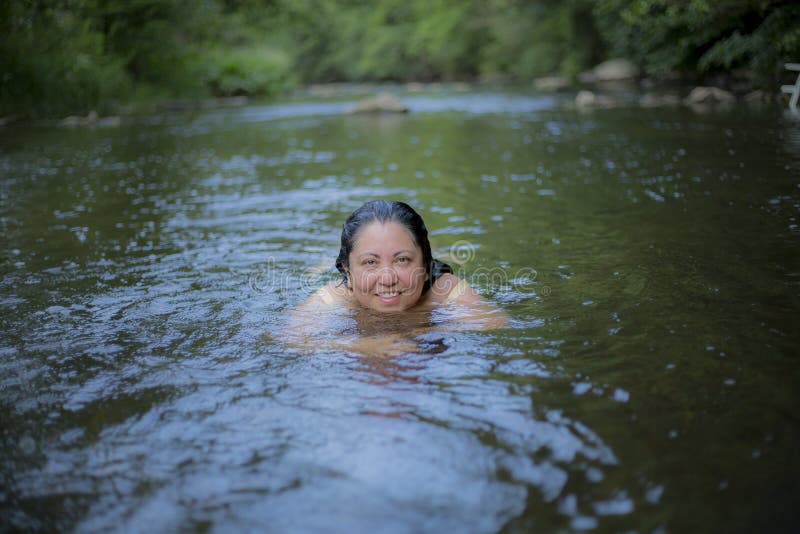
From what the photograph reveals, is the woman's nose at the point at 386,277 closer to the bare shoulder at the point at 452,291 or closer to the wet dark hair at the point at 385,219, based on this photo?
the wet dark hair at the point at 385,219

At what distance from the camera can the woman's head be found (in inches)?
170

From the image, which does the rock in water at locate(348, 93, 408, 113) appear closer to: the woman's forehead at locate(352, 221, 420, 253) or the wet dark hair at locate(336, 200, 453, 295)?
the wet dark hair at locate(336, 200, 453, 295)

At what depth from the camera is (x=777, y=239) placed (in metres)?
5.89

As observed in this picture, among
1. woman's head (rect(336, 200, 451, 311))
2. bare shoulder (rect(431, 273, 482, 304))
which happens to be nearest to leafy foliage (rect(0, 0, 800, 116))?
bare shoulder (rect(431, 273, 482, 304))

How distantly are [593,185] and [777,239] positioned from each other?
3.73 m

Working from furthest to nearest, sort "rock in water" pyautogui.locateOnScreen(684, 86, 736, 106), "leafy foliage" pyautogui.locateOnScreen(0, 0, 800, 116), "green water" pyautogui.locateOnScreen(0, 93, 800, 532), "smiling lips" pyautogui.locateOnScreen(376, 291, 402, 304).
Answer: "rock in water" pyautogui.locateOnScreen(684, 86, 736, 106)
"leafy foliage" pyautogui.locateOnScreen(0, 0, 800, 116)
"smiling lips" pyautogui.locateOnScreen(376, 291, 402, 304)
"green water" pyautogui.locateOnScreen(0, 93, 800, 532)

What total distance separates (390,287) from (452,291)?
0.63 meters

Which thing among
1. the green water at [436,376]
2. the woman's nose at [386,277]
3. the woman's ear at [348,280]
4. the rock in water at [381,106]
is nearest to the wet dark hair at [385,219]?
the woman's ear at [348,280]

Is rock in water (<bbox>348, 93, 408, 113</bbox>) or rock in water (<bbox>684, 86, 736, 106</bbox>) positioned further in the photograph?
rock in water (<bbox>348, 93, 408, 113</bbox>)

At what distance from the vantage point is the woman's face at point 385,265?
14.1 ft

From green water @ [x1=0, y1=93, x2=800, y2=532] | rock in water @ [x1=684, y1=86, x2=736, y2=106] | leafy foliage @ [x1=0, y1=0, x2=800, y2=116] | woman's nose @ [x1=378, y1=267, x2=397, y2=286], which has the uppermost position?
leafy foliage @ [x1=0, y1=0, x2=800, y2=116]

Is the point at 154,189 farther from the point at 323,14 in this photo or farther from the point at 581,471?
the point at 323,14

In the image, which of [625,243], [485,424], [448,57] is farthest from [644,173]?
[448,57]

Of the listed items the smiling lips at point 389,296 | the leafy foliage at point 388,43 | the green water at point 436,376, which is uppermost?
the leafy foliage at point 388,43
